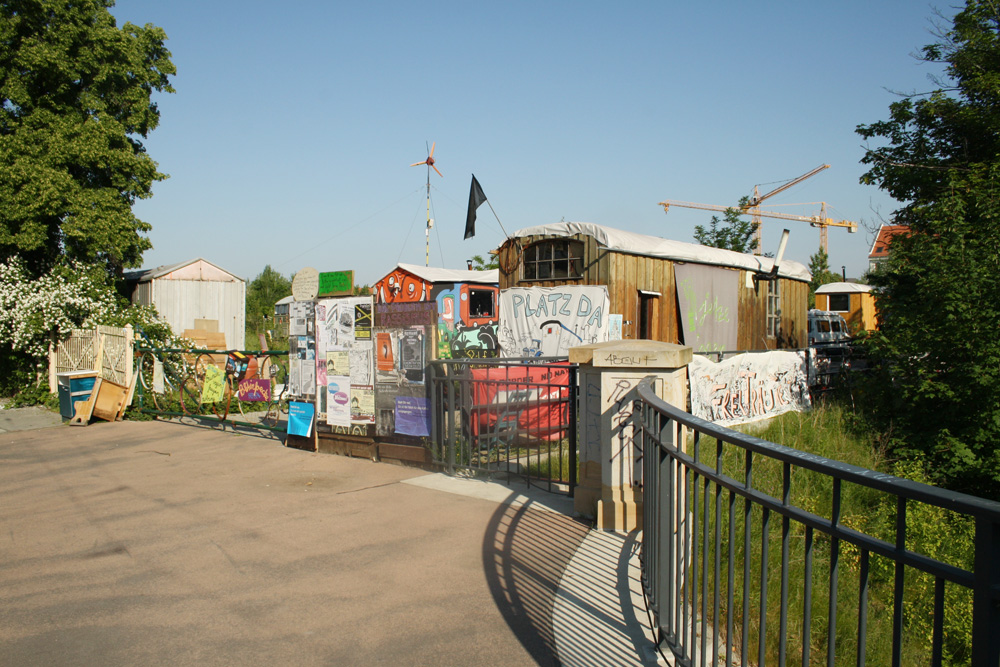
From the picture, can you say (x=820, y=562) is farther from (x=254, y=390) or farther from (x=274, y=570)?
(x=254, y=390)

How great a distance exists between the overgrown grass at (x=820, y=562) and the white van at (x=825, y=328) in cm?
1420

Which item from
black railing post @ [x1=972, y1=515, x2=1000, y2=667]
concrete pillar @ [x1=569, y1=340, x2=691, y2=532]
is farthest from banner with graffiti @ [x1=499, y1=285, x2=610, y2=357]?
black railing post @ [x1=972, y1=515, x2=1000, y2=667]

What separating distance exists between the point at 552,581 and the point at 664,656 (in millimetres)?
1359

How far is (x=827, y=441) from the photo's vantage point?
418 inches

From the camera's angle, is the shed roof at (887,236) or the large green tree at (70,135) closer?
the shed roof at (887,236)

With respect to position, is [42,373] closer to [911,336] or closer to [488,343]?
[488,343]

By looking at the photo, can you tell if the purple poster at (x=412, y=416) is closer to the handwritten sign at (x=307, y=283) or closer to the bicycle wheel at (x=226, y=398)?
the handwritten sign at (x=307, y=283)

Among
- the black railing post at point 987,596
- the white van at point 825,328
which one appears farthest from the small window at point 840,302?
the black railing post at point 987,596

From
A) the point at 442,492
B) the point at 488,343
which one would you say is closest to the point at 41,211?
the point at 488,343

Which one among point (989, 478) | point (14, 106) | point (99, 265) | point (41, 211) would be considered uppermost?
point (14, 106)

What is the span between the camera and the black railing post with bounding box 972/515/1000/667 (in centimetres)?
149

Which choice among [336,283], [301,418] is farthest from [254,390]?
[336,283]

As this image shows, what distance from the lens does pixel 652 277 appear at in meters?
15.7

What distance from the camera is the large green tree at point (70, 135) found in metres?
17.0
